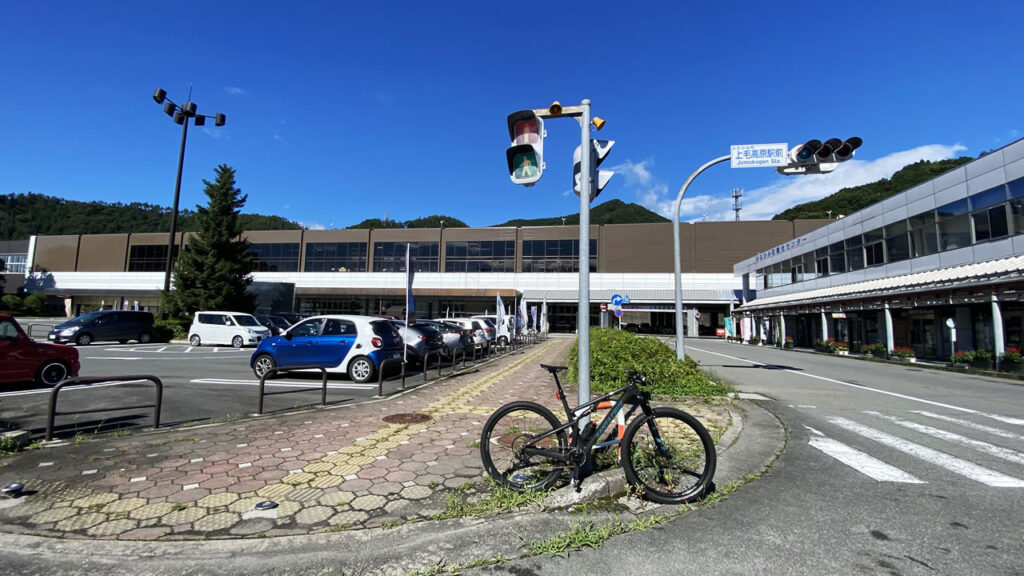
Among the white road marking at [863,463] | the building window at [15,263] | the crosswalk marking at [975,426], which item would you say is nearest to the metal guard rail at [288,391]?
the white road marking at [863,463]

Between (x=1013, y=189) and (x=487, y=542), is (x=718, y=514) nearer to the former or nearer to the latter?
(x=487, y=542)

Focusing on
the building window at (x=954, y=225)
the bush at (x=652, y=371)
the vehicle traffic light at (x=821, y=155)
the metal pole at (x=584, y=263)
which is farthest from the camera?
the building window at (x=954, y=225)

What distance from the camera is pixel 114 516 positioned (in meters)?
3.21

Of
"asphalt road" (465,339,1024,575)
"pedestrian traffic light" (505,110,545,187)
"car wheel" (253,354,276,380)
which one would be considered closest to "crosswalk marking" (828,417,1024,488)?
"asphalt road" (465,339,1024,575)

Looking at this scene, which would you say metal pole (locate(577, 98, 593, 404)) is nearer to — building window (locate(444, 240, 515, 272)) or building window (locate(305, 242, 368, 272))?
building window (locate(444, 240, 515, 272))

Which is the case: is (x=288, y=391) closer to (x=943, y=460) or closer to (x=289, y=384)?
(x=289, y=384)

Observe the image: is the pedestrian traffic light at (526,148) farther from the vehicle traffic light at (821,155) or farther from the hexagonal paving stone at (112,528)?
the vehicle traffic light at (821,155)

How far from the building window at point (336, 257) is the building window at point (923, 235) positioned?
180 feet

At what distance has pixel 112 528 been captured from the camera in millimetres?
3039

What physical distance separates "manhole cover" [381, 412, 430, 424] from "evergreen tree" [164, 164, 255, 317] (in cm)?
2563

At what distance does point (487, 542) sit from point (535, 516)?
0.53 metres

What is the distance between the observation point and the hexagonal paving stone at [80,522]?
3027 millimetres

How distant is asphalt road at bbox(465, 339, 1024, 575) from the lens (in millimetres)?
2717

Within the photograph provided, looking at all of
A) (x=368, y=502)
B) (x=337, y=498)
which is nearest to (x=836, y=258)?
(x=368, y=502)
